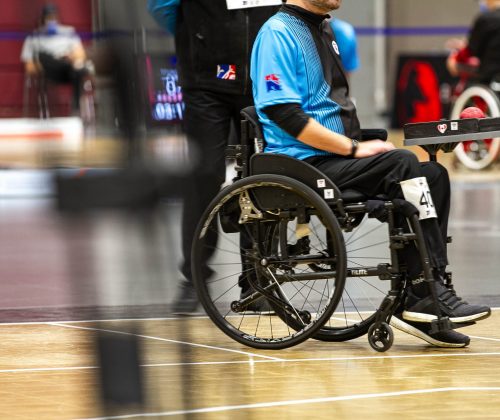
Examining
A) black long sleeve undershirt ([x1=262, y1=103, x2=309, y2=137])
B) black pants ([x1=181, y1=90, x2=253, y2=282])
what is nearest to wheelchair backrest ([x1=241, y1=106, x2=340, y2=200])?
black long sleeve undershirt ([x1=262, y1=103, x2=309, y2=137])

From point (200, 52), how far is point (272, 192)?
4.02ft

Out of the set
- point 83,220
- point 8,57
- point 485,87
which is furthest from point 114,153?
point 485,87

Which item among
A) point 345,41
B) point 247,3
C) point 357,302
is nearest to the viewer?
point 247,3

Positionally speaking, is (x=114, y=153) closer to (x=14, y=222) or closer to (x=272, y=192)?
(x=272, y=192)

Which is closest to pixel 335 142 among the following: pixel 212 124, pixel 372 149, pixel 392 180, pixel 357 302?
pixel 372 149

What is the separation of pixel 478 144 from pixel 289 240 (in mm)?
7358

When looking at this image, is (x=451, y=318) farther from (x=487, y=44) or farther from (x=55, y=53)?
(x=487, y=44)

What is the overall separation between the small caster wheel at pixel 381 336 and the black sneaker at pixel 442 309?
84 mm

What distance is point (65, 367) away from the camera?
3.93 metres

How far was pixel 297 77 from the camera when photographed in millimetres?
4137

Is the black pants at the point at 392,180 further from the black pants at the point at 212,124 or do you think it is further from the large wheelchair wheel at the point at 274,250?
the black pants at the point at 212,124

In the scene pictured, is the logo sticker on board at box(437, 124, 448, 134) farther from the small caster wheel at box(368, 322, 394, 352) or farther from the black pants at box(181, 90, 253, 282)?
the black pants at box(181, 90, 253, 282)

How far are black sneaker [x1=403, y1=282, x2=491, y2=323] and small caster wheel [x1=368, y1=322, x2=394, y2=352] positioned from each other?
0.08 m

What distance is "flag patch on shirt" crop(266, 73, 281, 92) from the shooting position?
13.4ft
